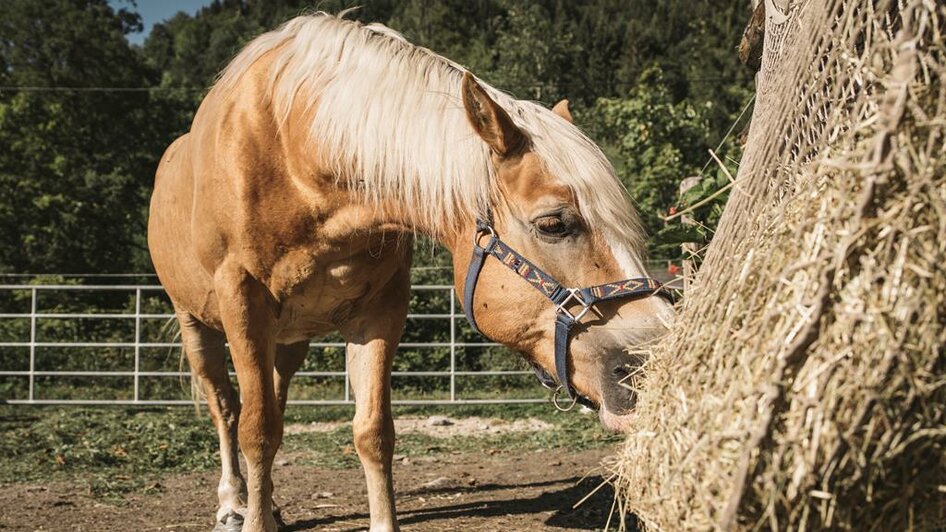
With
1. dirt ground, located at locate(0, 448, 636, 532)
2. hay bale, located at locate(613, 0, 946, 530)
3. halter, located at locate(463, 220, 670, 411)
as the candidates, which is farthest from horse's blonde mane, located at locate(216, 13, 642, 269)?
dirt ground, located at locate(0, 448, 636, 532)

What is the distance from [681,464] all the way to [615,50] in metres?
38.3

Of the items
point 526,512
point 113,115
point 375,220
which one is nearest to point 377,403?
point 375,220

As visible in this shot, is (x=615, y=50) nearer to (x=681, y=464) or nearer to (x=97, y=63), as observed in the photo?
(x=97, y=63)

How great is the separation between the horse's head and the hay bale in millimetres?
692

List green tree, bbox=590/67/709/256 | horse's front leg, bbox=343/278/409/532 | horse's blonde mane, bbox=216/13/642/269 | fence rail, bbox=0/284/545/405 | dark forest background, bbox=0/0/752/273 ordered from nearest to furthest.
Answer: horse's blonde mane, bbox=216/13/642/269, horse's front leg, bbox=343/278/409/532, fence rail, bbox=0/284/545/405, green tree, bbox=590/67/709/256, dark forest background, bbox=0/0/752/273

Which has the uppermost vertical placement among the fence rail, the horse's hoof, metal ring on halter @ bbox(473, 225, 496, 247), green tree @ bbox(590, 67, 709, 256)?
green tree @ bbox(590, 67, 709, 256)

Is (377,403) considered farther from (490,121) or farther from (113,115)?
(113,115)

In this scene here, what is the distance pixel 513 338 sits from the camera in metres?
3.08

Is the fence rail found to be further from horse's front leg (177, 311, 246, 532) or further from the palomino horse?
the palomino horse

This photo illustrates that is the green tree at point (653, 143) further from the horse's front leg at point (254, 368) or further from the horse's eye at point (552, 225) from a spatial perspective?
the horse's eye at point (552, 225)

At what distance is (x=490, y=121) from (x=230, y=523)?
2.75 m

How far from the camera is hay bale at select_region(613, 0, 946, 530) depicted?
5.63 ft

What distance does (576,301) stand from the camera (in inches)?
114

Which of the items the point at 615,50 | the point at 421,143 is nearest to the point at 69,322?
the point at 421,143
